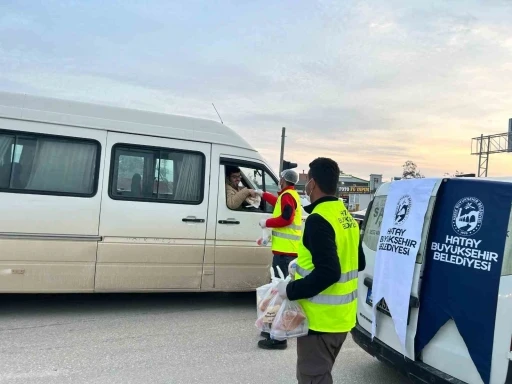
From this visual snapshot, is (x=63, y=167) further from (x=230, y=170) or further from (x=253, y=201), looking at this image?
(x=253, y=201)

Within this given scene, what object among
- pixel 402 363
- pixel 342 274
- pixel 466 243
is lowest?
pixel 402 363

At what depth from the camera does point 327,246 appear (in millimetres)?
2326

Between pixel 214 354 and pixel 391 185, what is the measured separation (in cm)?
238

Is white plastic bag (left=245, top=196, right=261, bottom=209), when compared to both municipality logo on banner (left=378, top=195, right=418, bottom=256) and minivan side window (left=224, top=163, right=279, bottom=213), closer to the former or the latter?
minivan side window (left=224, top=163, right=279, bottom=213)

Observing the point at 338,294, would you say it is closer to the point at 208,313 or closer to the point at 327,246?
the point at 327,246

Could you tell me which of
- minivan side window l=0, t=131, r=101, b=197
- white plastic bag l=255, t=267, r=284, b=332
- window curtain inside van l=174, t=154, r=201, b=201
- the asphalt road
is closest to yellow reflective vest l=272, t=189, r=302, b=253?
the asphalt road

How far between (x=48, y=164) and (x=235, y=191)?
2326 millimetres

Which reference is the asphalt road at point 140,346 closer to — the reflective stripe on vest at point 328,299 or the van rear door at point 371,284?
the van rear door at point 371,284

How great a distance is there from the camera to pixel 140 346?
172 inches

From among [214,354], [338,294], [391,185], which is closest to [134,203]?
[214,354]

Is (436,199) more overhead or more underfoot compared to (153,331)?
more overhead

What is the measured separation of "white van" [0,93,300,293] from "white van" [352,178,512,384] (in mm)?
2406

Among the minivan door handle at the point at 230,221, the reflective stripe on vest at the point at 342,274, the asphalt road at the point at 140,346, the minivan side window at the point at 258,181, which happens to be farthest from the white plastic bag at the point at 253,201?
the reflective stripe on vest at the point at 342,274

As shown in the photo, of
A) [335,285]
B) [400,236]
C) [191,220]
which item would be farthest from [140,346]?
[400,236]
